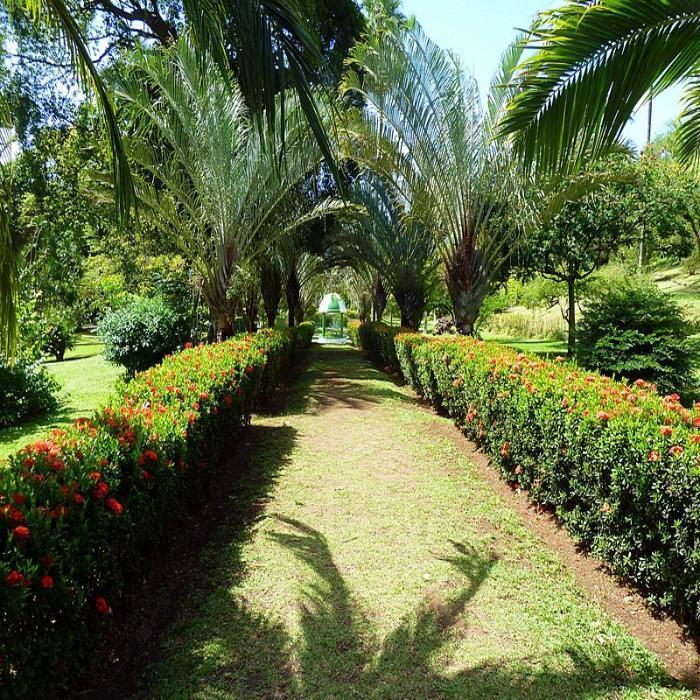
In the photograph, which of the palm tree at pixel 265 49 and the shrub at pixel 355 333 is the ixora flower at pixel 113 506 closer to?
the palm tree at pixel 265 49

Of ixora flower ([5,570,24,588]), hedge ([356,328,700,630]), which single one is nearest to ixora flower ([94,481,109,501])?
ixora flower ([5,570,24,588])

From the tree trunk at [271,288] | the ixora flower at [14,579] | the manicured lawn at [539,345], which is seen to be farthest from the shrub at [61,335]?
the manicured lawn at [539,345]

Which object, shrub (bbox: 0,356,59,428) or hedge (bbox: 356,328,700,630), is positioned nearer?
hedge (bbox: 356,328,700,630)

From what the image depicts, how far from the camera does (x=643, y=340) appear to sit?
8625 mm

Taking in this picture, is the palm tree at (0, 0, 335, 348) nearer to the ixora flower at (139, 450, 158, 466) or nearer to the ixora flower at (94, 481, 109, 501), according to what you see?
the ixora flower at (94, 481, 109, 501)

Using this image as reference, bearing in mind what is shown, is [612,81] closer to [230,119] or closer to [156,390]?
[156,390]

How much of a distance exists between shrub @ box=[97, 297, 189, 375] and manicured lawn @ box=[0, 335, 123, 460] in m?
0.66

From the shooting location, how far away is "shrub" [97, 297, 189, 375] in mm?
10398

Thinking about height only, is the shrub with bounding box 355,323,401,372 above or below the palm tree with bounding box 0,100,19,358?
below

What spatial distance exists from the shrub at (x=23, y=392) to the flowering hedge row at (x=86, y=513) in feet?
14.6

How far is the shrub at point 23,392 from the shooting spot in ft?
24.7

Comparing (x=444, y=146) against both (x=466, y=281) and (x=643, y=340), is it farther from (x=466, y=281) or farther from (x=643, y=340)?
(x=643, y=340)

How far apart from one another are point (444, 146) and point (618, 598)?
312 inches

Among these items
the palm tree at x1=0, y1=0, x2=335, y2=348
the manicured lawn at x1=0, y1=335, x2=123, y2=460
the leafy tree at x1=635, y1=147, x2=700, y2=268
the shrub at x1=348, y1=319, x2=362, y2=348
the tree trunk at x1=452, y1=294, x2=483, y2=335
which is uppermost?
the leafy tree at x1=635, y1=147, x2=700, y2=268
